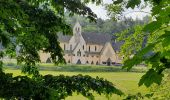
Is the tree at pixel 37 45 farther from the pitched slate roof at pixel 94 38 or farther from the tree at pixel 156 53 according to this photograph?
the pitched slate roof at pixel 94 38

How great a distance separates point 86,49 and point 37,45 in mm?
104506

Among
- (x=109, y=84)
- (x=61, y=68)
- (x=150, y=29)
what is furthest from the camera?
(x=61, y=68)

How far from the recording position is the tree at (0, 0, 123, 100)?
5.29 metres

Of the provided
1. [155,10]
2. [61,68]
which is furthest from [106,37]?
[155,10]

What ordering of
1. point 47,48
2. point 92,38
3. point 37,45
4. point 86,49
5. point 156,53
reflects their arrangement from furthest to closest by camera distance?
point 92,38 → point 86,49 → point 47,48 → point 37,45 → point 156,53

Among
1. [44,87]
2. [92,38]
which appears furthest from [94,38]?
[44,87]

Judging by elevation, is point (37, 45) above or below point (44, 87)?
above

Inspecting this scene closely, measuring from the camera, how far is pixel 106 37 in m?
116

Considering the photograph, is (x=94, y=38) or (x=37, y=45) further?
(x=94, y=38)

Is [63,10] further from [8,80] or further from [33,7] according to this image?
[8,80]

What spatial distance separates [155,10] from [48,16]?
6539mm

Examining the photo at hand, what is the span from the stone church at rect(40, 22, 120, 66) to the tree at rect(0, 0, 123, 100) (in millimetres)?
101256

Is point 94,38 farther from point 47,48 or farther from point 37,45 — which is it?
point 37,45

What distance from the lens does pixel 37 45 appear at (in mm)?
8383
